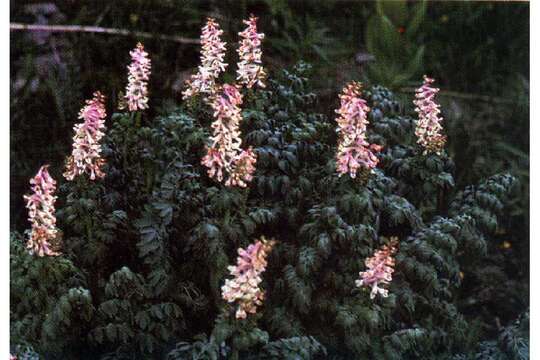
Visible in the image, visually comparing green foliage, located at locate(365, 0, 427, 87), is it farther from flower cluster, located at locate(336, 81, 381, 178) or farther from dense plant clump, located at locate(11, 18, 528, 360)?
flower cluster, located at locate(336, 81, 381, 178)

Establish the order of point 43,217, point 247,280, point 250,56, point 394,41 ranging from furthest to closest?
point 394,41 < point 250,56 < point 43,217 < point 247,280

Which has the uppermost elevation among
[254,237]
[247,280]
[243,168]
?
[243,168]

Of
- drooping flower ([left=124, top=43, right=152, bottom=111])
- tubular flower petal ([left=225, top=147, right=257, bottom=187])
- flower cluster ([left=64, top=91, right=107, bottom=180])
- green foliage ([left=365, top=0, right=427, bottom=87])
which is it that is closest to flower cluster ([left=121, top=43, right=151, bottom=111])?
drooping flower ([left=124, top=43, right=152, bottom=111])

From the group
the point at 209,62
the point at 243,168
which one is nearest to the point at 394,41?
the point at 209,62

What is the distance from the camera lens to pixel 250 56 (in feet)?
10.1

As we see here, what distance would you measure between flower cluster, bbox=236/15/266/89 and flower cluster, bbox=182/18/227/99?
81mm

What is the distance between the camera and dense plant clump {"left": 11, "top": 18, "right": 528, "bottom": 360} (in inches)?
116

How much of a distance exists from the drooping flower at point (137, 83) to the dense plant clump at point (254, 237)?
→ 1cm

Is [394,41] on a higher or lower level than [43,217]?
higher

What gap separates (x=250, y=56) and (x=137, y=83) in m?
0.48

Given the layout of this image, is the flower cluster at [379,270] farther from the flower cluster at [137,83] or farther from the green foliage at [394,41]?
the flower cluster at [137,83]

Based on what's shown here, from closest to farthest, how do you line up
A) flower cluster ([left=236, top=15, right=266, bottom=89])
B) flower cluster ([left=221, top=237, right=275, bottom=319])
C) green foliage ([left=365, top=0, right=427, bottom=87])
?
flower cluster ([left=221, top=237, right=275, bottom=319]) → flower cluster ([left=236, top=15, right=266, bottom=89]) → green foliage ([left=365, top=0, right=427, bottom=87])

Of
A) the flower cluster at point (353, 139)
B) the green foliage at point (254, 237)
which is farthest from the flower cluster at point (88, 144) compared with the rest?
the flower cluster at point (353, 139)

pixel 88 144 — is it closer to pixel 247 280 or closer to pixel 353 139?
pixel 247 280
